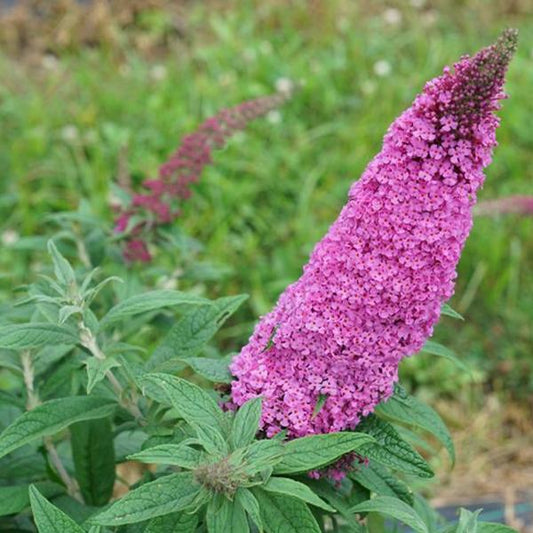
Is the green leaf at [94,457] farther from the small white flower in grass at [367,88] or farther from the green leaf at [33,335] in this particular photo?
the small white flower in grass at [367,88]

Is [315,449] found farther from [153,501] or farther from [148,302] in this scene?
[148,302]

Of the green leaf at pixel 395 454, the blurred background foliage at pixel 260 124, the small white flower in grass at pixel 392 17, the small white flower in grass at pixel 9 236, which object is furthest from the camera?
the small white flower in grass at pixel 392 17

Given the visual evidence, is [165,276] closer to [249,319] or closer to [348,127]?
[249,319]

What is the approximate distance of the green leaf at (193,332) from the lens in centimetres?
174

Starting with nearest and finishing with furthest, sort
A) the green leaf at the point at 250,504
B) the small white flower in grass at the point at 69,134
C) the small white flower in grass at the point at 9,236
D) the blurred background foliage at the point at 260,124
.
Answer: the green leaf at the point at 250,504
the blurred background foliage at the point at 260,124
the small white flower in grass at the point at 9,236
the small white flower in grass at the point at 69,134

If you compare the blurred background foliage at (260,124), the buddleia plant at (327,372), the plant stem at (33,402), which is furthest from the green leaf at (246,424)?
the blurred background foliage at (260,124)

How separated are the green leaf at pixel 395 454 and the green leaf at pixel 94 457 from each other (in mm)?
563

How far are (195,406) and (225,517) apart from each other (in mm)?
170

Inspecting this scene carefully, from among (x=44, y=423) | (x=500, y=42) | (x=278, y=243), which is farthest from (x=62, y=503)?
(x=278, y=243)

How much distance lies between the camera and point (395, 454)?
1.53 meters

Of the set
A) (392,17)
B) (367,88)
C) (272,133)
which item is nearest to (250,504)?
(272,133)

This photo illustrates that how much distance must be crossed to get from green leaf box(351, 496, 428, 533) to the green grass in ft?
6.43

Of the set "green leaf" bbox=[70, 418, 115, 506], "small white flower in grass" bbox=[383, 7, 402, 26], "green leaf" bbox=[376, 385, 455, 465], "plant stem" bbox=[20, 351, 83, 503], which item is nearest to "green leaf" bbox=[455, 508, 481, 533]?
"green leaf" bbox=[376, 385, 455, 465]

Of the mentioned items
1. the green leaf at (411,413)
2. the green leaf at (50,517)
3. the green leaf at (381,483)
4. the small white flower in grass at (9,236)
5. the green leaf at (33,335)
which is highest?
the green leaf at (33,335)
